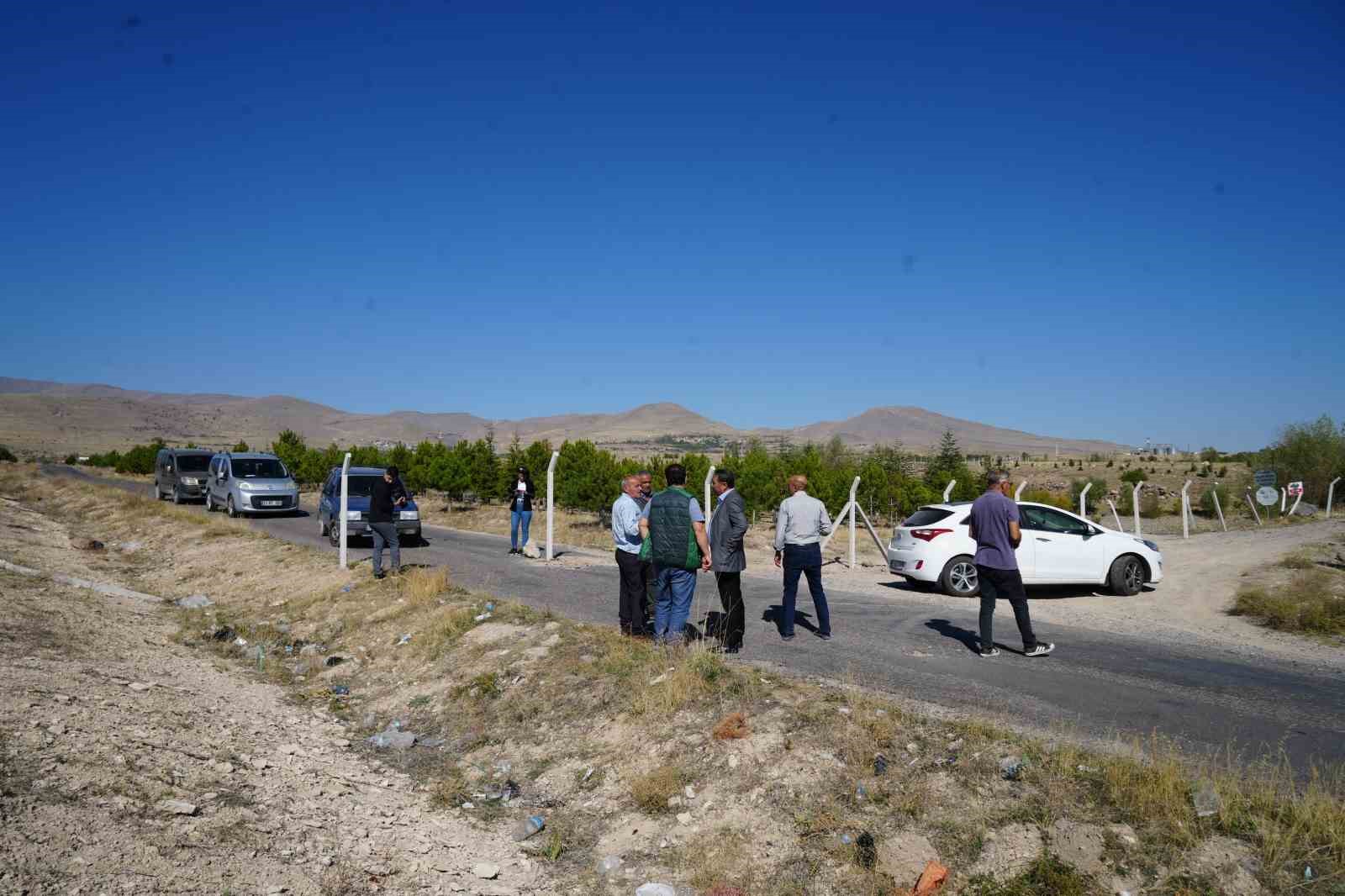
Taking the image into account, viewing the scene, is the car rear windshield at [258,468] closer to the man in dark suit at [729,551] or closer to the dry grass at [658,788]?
the man in dark suit at [729,551]

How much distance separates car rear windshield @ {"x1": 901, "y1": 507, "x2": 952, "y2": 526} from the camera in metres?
13.9

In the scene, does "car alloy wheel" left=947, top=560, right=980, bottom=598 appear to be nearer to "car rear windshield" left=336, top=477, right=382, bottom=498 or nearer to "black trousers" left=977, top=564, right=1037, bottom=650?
"black trousers" left=977, top=564, right=1037, bottom=650

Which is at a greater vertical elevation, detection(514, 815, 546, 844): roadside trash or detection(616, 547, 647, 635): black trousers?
detection(616, 547, 647, 635): black trousers

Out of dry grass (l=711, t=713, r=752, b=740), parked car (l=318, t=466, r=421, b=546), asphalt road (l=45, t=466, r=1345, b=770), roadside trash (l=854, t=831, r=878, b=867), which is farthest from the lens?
parked car (l=318, t=466, r=421, b=546)

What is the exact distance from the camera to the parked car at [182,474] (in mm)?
31172

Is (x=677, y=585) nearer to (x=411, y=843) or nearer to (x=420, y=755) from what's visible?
(x=420, y=755)

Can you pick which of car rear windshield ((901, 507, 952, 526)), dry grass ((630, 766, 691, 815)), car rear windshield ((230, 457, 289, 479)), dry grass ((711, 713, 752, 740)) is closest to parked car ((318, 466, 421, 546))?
car rear windshield ((230, 457, 289, 479))

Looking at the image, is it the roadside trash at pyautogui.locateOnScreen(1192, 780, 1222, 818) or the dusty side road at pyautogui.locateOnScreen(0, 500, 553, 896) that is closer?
the dusty side road at pyautogui.locateOnScreen(0, 500, 553, 896)

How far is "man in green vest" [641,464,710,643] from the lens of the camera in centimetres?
783

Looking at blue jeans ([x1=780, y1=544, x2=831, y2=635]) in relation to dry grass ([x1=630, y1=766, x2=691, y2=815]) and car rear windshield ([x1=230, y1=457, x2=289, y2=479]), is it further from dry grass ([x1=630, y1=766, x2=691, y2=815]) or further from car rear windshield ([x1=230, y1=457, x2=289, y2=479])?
car rear windshield ([x1=230, y1=457, x2=289, y2=479])

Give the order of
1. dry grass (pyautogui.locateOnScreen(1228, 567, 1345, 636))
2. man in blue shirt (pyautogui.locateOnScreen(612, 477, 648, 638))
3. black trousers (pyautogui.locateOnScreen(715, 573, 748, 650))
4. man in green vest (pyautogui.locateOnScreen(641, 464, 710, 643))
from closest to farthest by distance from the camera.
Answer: man in green vest (pyautogui.locateOnScreen(641, 464, 710, 643))
black trousers (pyautogui.locateOnScreen(715, 573, 748, 650))
man in blue shirt (pyautogui.locateOnScreen(612, 477, 648, 638))
dry grass (pyautogui.locateOnScreen(1228, 567, 1345, 636))

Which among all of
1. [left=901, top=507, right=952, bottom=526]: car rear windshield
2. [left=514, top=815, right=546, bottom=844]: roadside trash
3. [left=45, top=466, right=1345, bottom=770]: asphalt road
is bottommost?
[left=514, top=815, right=546, bottom=844]: roadside trash

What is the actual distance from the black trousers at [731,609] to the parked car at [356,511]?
1191 centimetres

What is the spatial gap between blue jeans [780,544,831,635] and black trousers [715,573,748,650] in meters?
0.72
